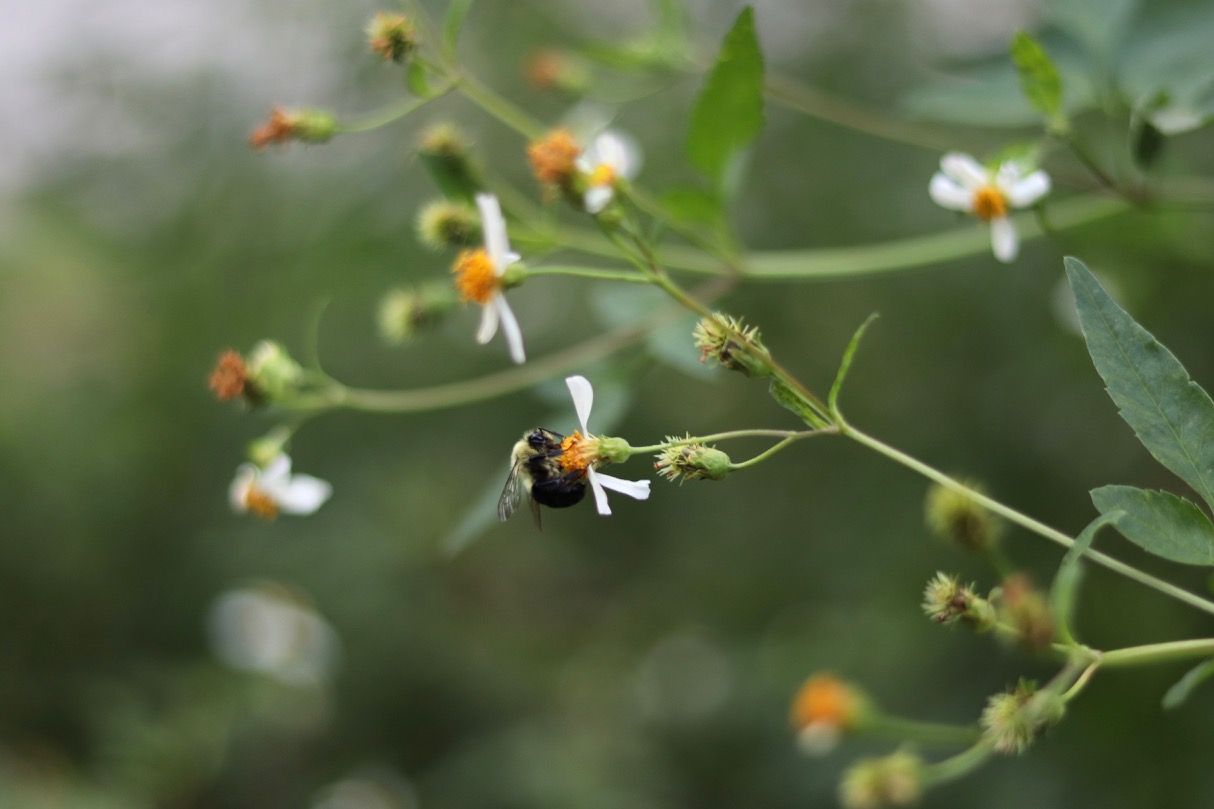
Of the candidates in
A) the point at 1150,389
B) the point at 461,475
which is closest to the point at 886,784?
the point at 1150,389

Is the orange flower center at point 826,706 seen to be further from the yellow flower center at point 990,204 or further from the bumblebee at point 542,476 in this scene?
the yellow flower center at point 990,204

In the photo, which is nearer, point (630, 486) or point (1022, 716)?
point (1022, 716)

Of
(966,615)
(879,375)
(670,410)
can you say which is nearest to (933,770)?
(966,615)

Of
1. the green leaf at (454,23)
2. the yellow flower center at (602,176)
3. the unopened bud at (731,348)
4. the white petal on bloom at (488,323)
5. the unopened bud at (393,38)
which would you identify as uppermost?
the green leaf at (454,23)

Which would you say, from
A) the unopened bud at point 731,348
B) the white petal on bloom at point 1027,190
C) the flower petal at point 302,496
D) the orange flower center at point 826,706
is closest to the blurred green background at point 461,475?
the orange flower center at point 826,706

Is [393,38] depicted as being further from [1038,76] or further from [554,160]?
[1038,76]
